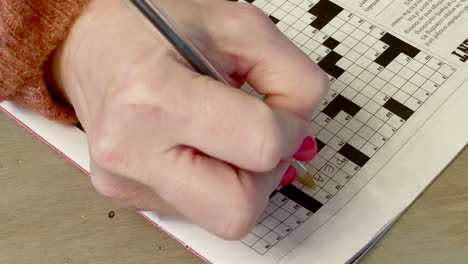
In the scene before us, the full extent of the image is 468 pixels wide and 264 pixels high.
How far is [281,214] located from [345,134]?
0.37 feet

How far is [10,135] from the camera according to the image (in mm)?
728

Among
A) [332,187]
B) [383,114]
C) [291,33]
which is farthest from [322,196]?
[291,33]

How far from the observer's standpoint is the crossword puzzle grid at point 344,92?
65cm

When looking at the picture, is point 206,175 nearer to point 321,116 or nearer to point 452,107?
point 321,116

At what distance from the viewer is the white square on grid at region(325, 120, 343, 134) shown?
2.28 feet

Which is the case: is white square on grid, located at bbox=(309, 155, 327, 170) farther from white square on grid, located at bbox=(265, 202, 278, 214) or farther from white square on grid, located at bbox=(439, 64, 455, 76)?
white square on grid, located at bbox=(439, 64, 455, 76)

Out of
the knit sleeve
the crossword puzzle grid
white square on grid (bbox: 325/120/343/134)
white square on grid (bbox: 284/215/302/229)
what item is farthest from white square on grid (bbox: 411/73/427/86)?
the knit sleeve

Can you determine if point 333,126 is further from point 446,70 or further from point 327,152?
point 446,70

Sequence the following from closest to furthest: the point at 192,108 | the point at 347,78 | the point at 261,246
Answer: the point at 192,108, the point at 261,246, the point at 347,78

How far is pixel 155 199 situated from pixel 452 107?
0.33 m

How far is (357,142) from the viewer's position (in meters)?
0.69

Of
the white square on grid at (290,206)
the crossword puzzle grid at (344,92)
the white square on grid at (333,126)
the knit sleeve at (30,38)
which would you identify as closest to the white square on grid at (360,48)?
the crossword puzzle grid at (344,92)

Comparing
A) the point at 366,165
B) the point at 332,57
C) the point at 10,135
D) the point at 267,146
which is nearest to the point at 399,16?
the point at 332,57

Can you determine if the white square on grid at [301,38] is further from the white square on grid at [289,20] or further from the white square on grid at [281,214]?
the white square on grid at [281,214]
